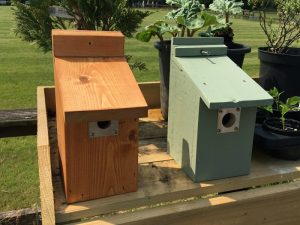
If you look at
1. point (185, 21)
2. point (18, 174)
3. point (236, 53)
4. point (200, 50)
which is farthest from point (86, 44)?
point (18, 174)

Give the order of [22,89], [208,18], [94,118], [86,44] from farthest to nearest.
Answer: [22,89]
[208,18]
[86,44]
[94,118]

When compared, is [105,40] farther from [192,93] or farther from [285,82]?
[285,82]

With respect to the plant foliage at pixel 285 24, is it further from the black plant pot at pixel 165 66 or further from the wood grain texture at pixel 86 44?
the wood grain texture at pixel 86 44

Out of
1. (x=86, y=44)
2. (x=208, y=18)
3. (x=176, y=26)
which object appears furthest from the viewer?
(x=176, y=26)

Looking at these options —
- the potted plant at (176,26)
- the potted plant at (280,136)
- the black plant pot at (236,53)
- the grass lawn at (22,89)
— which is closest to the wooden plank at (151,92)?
the potted plant at (176,26)

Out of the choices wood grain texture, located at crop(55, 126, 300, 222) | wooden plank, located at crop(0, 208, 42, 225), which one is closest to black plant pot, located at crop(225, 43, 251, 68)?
wood grain texture, located at crop(55, 126, 300, 222)

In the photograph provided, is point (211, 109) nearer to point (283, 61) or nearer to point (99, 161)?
point (99, 161)

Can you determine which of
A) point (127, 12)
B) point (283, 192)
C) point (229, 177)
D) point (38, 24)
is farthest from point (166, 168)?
point (38, 24)

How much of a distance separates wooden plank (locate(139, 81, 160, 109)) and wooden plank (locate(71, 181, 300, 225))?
1.20 metres

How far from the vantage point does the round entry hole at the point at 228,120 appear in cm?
153

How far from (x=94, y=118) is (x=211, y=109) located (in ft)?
1.44

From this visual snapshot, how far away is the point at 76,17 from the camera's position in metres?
2.28

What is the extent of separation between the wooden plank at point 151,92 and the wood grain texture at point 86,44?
1.09 metres

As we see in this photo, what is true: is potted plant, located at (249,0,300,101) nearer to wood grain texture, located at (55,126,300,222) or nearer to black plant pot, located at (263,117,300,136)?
black plant pot, located at (263,117,300,136)
